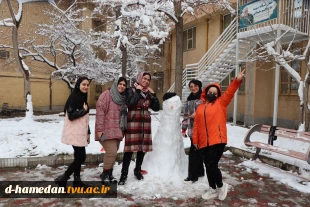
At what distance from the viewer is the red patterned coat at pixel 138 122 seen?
4223mm

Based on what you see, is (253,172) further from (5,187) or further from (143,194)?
(5,187)

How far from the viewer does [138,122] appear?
430 cm

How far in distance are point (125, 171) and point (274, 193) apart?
2530 mm

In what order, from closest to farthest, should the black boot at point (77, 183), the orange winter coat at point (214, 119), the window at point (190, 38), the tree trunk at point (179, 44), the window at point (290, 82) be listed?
the orange winter coat at point (214, 119) → the black boot at point (77, 183) → the tree trunk at point (179, 44) → the window at point (290, 82) → the window at point (190, 38)

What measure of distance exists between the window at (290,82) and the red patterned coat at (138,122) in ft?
29.3

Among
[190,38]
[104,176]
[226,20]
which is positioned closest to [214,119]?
[104,176]

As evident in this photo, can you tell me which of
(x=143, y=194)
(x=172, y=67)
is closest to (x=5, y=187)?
(x=143, y=194)

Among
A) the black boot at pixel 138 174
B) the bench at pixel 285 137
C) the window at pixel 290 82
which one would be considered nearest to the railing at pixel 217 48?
the window at pixel 290 82

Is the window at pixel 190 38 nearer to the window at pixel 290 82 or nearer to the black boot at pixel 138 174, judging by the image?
the window at pixel 290 82

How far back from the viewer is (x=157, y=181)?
4457mm

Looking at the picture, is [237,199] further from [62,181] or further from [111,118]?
[62,181]

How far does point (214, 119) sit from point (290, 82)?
928 centimetres

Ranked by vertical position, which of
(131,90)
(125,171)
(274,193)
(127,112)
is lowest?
(274,193)

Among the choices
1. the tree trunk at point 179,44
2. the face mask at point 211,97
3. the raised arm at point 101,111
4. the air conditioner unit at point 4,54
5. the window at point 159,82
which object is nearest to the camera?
the face mask at point 211,97
